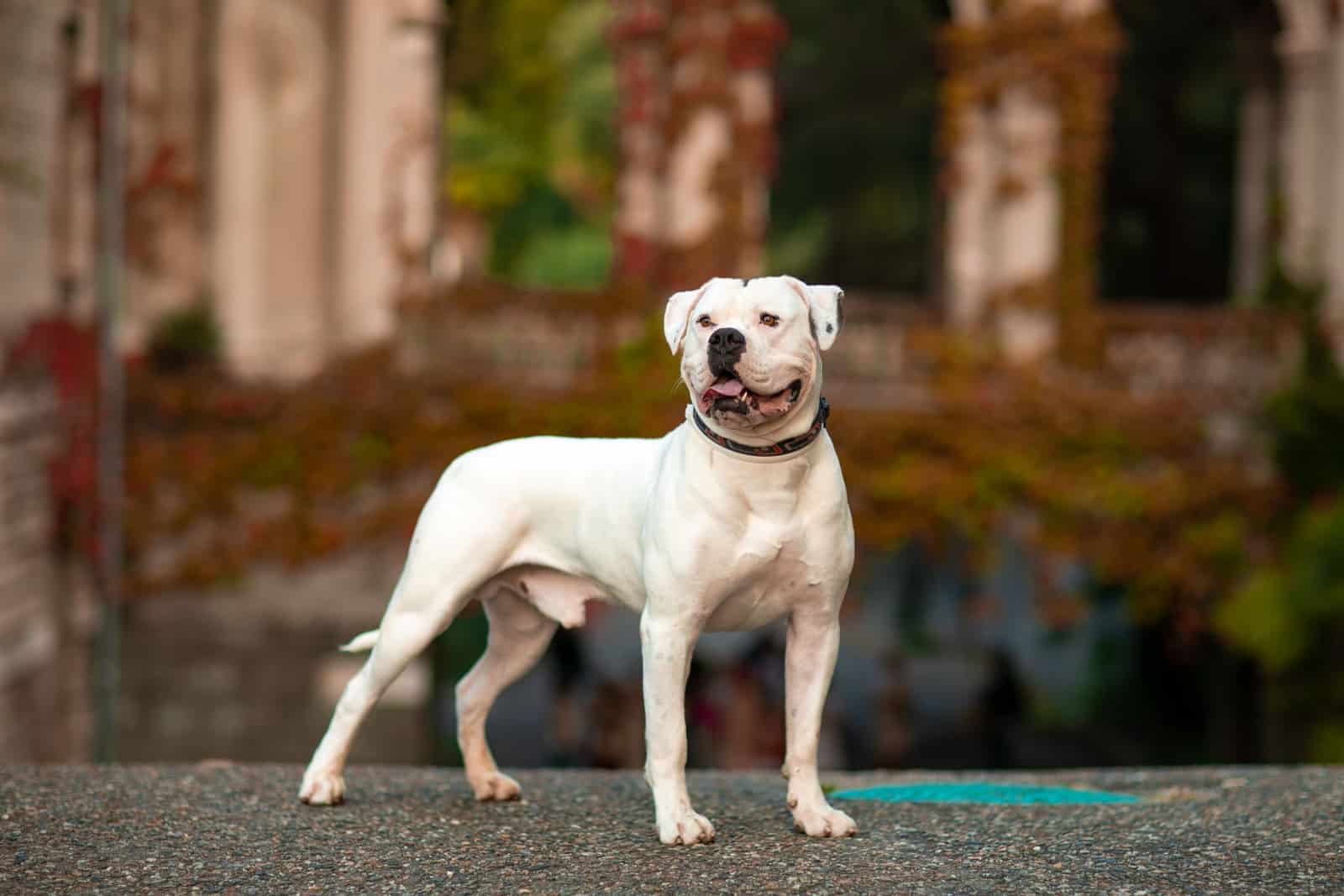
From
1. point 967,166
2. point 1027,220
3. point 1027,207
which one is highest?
point 967,166

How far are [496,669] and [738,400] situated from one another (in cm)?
159

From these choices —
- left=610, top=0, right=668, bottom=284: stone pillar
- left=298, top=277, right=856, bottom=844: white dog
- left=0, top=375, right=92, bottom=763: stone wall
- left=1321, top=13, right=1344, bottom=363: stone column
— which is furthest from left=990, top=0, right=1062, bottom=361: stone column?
left=298, top=277, right=856, bottom=844: white dog

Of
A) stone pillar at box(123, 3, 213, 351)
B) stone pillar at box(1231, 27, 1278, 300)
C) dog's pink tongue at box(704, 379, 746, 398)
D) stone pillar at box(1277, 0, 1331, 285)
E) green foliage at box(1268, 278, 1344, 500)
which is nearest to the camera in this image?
dog's pink tongue at box(704, 379, 746, 398)

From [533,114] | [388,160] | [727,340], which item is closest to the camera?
[727,340]

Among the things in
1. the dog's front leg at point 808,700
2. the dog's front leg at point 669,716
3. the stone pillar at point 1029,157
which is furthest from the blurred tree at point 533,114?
the dog's front leg at point 669,716

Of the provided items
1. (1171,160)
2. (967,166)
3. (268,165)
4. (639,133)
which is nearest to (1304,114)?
(967,166)

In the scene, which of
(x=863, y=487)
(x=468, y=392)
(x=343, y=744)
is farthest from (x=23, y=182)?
(x=343, y=744)

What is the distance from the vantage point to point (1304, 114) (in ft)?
54.4

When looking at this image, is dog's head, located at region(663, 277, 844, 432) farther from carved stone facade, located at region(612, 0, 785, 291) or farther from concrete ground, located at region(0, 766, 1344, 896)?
carved stone facade, located at region(612, 0, 785, 291)

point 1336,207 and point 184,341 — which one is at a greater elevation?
point 1336,207

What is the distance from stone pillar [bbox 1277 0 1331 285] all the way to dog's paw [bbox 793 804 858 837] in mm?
11923

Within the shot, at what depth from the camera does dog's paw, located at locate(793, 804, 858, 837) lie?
17.9 feet

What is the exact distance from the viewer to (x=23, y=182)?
44.1ft

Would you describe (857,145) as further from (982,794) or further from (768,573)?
(768,573)
